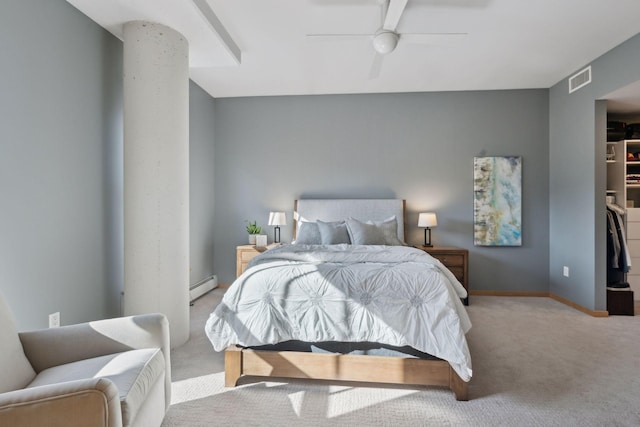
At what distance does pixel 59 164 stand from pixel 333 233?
268cm

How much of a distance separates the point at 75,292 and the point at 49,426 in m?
1.90

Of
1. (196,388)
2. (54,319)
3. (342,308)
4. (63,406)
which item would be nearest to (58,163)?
(54,319)

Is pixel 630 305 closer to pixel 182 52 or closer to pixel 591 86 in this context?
pixel 591 86

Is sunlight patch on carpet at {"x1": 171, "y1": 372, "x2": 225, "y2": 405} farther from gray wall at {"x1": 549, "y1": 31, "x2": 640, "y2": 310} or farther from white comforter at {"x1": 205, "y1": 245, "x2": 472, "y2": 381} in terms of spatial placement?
gray wall at {"x1": 549, "y1": 31, "x2": 640, "y2": 310}

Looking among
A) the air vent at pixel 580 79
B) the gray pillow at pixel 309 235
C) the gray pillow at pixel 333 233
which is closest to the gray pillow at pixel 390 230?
the gray pillow at pixel 333 233

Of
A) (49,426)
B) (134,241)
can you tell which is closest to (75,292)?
(134,241)

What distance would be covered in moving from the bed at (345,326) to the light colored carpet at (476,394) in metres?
0.11

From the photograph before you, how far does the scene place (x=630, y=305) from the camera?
400cm

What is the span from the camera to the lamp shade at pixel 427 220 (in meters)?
4.66

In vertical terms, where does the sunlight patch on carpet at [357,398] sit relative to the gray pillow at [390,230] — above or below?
below

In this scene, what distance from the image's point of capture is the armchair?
1.13m

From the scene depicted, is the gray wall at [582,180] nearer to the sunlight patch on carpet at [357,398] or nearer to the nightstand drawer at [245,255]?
the sunlight patch on carpet at [357,398]

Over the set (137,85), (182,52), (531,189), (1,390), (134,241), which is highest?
(182,52)

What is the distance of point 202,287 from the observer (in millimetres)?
4758
